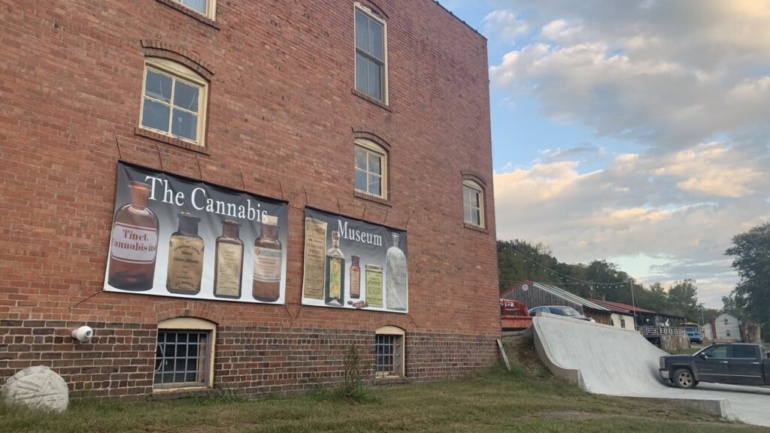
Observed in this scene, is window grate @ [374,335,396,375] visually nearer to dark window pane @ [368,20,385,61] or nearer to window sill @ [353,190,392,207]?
window sill @ [353,190,392,207]

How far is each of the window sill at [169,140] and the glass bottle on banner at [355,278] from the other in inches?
156

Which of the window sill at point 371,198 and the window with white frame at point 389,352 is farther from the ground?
the window sill at point 371,198

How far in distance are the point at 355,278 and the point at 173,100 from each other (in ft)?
16.7

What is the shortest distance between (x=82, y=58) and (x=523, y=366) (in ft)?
42.8

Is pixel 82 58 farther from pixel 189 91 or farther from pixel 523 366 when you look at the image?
pixel 523 366

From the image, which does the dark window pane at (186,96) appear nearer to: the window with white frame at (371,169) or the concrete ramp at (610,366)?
the window with white frame at (371,169)

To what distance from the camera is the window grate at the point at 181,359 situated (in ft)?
28.8

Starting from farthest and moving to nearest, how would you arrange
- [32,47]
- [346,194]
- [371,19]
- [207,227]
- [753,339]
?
Answer: [753,339]
[371,19]
[346,194]
[207,227]
[32,47]

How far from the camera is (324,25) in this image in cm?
1255

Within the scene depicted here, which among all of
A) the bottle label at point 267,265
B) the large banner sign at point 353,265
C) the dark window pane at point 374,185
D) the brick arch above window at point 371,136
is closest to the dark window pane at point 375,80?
the brick arch above window at point 371,136

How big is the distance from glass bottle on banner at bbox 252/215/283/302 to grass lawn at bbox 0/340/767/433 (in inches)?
71.8

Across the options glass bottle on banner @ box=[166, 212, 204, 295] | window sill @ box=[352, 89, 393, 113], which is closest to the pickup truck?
window sill @ box=[352, 89, 393, 113]

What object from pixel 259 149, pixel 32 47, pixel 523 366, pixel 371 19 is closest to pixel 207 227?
pixel 259 149

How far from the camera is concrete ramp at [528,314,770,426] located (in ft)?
50.2
